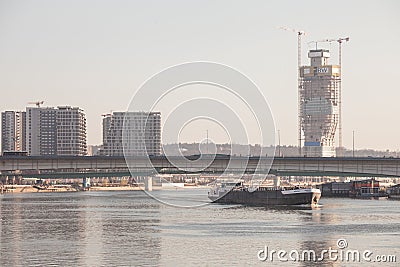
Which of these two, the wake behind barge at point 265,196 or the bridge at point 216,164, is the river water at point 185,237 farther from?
the wake behind barge at point 265,196

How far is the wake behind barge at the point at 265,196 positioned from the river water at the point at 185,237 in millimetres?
30132

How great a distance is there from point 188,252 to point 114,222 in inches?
1497

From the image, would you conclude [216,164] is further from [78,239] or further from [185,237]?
[78,239]

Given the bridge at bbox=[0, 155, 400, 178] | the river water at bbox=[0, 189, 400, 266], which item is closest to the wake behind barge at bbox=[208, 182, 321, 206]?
the bridge at bbox=[0, 155, 400, 178]

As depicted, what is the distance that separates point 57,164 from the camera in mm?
153875

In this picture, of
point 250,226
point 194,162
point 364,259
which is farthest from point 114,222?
point 194,162

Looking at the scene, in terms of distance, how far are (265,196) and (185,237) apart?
8112cm

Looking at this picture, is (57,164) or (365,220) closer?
(365,220)

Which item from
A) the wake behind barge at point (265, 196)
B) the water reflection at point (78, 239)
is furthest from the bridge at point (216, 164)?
the water reflection at point (78, 239)

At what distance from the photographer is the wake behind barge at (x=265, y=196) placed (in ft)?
528

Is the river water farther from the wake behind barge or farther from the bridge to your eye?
the wake behind barge

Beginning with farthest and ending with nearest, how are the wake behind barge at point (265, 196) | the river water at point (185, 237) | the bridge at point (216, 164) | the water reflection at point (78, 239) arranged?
1. the wake behind barge at point (265, 196)
2. the bridge at point (216, 164)
3. the river water at point (185, 237)
4. the water reflection at point (78, 239)

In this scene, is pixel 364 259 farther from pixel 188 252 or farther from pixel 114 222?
pixel 114 222

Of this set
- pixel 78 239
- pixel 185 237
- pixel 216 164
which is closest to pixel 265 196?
pixel 216 164
